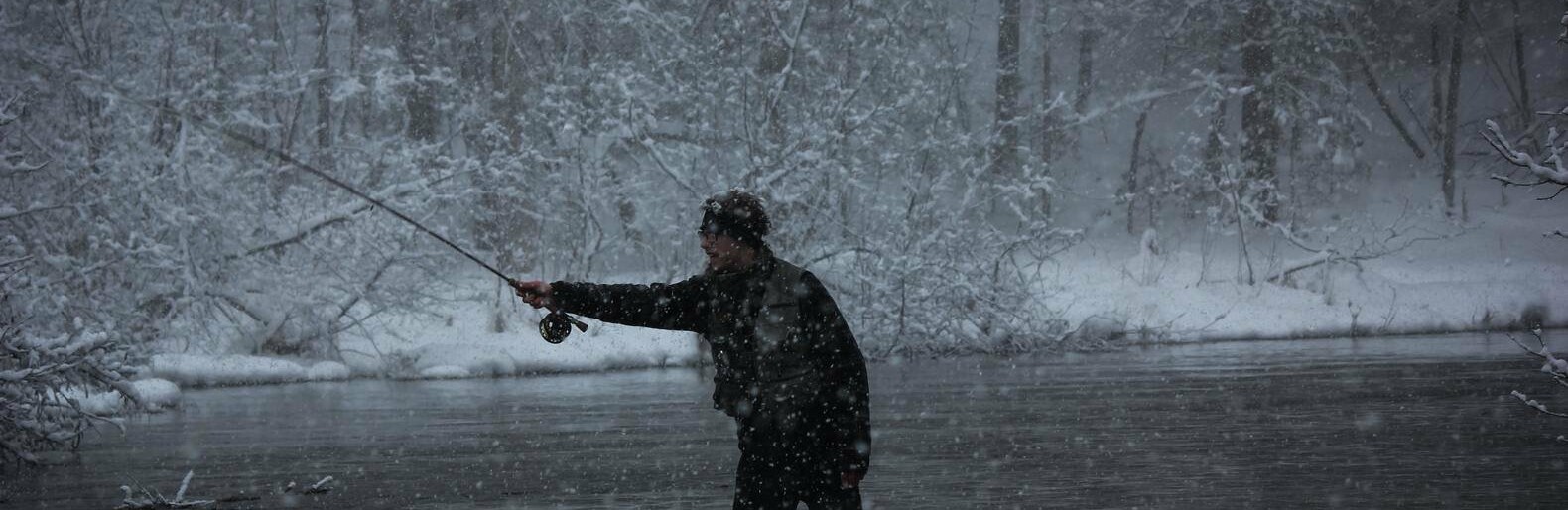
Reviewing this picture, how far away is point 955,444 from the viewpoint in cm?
1188

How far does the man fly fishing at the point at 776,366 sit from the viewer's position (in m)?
5.48

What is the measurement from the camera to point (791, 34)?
84.3 ft

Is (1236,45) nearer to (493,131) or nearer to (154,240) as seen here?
(493,131)

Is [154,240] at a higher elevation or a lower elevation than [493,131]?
lower

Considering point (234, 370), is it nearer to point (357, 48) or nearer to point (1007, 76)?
point (357, 48)

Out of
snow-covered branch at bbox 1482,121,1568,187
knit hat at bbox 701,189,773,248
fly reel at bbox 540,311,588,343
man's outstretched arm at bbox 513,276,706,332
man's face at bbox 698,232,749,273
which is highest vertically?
snow-covered branch at bbox 1482,121,1568,187

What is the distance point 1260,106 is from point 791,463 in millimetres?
35122

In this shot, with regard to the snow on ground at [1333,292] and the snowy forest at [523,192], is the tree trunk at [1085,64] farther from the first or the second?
the snowy forest at [523,192]

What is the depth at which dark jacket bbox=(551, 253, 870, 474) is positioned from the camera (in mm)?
5477

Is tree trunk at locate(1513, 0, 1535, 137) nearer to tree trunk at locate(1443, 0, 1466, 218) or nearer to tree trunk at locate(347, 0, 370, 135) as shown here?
tree trunk at locate(1443, 0, 1466, 218)

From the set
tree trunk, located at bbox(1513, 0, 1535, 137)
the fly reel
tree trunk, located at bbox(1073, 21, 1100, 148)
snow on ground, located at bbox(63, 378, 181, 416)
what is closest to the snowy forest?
snow on ground, located at bbox(63, 378, 181, 416)

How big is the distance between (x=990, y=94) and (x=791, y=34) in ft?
88.0

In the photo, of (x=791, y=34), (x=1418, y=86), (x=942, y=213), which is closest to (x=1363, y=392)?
(x=942, y=213)

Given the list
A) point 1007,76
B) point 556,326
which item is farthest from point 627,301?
point 1007,76
